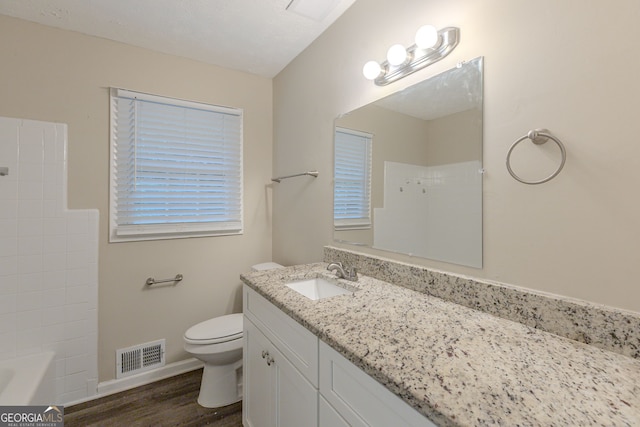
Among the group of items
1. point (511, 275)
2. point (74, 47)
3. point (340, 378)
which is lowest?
point (340, 378)

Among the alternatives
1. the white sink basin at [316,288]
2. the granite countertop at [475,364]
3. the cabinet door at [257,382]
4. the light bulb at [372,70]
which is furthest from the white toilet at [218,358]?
the light bulb at [372,70]

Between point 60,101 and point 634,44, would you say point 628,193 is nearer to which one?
point 634,44

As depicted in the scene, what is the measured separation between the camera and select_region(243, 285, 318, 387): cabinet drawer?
970mm

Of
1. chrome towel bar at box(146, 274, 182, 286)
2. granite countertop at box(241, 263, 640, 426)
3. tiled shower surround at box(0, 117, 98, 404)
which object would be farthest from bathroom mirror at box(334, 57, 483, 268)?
tiled shower surround at box(0, 117, 98, 404)

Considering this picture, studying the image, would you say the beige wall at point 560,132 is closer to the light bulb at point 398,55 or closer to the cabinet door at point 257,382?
the light bulb at point 398,55

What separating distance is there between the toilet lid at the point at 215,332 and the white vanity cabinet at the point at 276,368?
0.98 feet

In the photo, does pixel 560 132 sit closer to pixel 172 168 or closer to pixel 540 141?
pixel 540 141

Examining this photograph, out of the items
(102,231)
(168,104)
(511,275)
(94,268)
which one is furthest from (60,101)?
(511,275)

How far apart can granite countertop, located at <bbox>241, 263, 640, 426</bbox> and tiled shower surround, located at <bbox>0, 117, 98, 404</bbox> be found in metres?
1.66

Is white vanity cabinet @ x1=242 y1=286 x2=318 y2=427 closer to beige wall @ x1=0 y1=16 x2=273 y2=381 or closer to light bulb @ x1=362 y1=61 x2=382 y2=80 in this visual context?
beige wall @ x1=0 y1=16 x2=273 y2=381

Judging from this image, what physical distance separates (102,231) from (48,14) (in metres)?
1.34

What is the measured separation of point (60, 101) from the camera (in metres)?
1.81

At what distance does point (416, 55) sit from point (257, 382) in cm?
172

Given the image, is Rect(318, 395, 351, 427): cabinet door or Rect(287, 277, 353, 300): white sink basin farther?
Rect(287, 277, 353, 300): white sink basin
